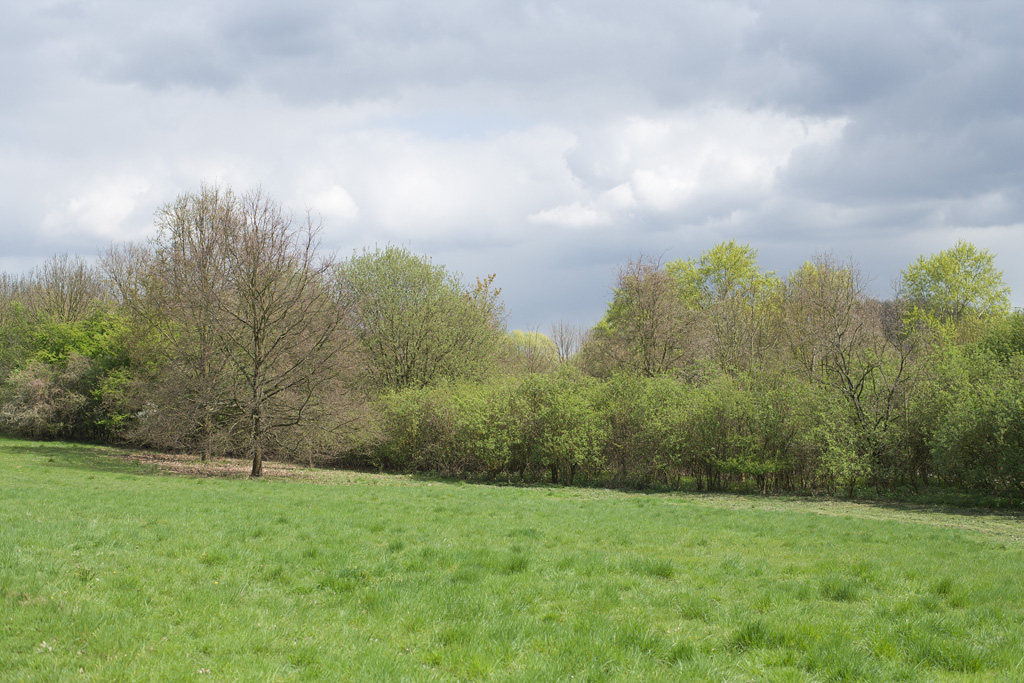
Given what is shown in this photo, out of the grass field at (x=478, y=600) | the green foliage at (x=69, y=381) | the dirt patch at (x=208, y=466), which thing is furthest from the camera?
the green foliage at (x=69, y=381)

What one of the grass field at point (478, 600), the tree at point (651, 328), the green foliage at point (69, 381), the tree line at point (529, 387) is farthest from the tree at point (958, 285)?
the green foliage at point (69, 381)

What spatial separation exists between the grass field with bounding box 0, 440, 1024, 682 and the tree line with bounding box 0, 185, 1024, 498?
10.7 m

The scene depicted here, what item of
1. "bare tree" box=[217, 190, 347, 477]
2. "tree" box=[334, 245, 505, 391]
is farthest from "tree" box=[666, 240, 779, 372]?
"bare tree" box=[217, 190, 347, 477]

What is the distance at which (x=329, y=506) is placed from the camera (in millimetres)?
12828

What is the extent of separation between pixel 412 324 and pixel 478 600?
1122 inches

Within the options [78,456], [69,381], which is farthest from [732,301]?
[69,381]

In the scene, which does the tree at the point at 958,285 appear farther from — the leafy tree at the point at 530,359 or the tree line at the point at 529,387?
the leafy tree at the point at 530,359

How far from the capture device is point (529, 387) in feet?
83.7

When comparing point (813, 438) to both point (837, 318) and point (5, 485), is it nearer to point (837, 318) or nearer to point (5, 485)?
point (837, 318)

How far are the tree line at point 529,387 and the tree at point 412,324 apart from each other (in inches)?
6.5

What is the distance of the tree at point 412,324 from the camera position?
3391 centimetres

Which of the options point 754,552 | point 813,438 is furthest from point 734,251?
point 754,552

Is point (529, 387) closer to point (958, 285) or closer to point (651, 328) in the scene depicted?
point (651, 328)

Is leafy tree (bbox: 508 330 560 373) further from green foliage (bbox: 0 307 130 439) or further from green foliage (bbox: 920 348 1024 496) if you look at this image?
green foliage (bbox: 0 307 130 439)
